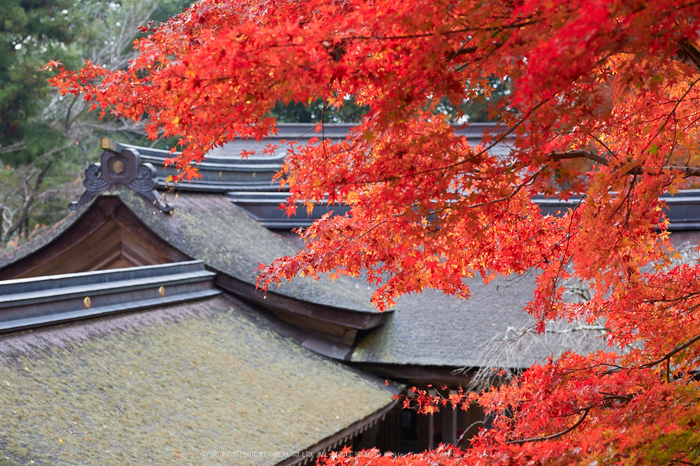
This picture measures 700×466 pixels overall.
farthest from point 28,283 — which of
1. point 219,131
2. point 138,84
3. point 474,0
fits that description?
point 474,0

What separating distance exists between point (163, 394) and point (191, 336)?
1.44 meters

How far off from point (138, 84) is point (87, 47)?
1687 centimetres

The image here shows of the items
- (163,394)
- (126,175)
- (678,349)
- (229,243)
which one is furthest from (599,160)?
(229,243)

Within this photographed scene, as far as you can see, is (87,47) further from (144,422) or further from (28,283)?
(144,422)

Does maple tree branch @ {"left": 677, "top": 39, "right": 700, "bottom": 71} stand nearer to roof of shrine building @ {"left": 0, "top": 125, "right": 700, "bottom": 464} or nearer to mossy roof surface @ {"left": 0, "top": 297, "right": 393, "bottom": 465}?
roof of shrine building @ {"left": 0, "top": 125, "right": 700, "bottom": 464}

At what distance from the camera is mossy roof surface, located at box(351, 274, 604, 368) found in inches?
294

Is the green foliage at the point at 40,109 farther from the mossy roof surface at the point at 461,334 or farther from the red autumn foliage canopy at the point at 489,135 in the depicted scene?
the red autumn foliage canopy at the point at 489,135

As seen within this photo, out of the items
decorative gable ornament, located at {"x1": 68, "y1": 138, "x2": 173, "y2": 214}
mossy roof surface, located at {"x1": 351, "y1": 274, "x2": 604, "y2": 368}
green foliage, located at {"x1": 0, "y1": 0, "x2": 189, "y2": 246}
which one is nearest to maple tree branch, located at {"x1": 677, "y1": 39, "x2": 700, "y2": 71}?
mossy roof surface, located at {"x1": 351, "y1": 274, "x2": 604, "y2": 368}

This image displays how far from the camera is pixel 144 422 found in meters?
4.49

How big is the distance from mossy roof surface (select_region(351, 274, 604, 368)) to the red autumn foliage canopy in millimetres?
3071

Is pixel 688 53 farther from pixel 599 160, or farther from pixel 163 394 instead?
pixel 163 394

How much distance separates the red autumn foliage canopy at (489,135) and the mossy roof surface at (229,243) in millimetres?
4236

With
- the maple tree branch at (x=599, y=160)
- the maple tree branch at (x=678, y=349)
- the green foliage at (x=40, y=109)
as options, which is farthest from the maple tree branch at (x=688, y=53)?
the green foliage at (x=40, y=109)

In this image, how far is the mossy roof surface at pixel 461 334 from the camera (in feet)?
24.5
